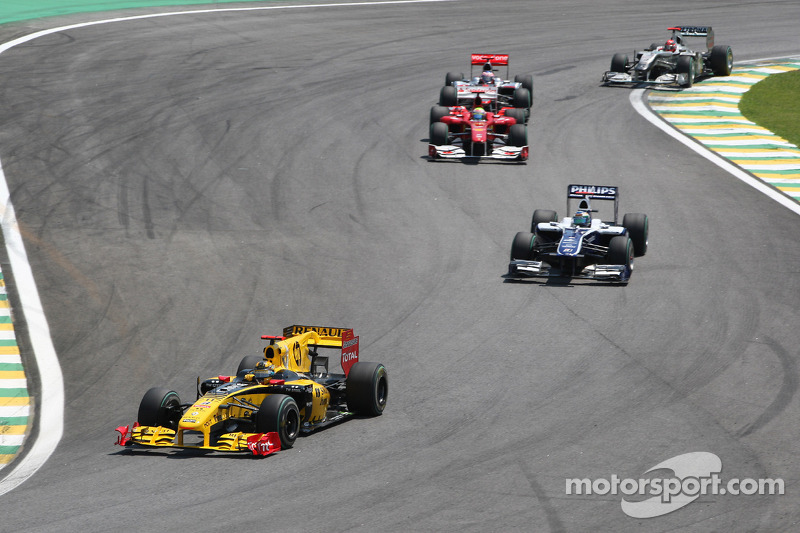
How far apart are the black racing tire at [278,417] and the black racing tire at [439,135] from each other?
15.6 m

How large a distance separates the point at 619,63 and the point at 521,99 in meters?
6.31

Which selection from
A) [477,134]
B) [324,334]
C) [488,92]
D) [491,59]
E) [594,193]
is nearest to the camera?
[324,334]

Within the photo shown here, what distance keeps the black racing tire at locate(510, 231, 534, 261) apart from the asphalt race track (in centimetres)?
62

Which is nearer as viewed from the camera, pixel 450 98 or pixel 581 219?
pixel 581 219

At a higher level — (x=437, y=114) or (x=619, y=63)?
(x=437, y=114)

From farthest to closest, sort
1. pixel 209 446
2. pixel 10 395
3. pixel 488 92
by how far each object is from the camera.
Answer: pixel 488 92
pixel 10 395
pixel 209 446

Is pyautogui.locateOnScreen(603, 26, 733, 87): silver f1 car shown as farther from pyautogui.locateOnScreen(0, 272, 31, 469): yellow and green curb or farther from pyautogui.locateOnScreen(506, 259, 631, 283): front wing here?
pyautogui.locateOnScreen(0, 272, 31, 469): yellow and green curb

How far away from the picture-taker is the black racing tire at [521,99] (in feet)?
100

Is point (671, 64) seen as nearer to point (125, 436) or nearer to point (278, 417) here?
point (278, 417)

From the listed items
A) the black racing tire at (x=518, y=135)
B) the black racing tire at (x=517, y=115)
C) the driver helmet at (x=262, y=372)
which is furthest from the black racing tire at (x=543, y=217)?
the driver helmet at (x=262, y=372)

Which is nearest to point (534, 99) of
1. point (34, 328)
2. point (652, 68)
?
point (652, 68)

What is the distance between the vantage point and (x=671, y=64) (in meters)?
35.1

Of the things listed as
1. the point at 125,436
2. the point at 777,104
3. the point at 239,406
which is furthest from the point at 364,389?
the point at 777,104

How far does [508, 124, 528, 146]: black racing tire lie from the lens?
27359mm
